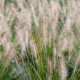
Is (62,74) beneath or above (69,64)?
above

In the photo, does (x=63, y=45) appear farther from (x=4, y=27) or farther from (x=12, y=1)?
(x=12, y=1)

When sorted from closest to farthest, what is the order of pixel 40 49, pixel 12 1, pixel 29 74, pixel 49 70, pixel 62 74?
pixel 62 74, pixel 49 70, pixel 29 74, pixel 40 49, pixel 12 1

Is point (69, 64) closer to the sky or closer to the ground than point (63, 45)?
closer to the ground

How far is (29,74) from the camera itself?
6.81 ft

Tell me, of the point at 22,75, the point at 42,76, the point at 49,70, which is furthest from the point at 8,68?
the point at 49,70

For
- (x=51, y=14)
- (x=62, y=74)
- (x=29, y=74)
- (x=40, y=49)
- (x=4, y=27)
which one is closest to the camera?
(x=62, y=74)

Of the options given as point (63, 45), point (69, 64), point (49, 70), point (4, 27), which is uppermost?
point (4, 27)

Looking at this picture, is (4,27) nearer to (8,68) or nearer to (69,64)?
(8,68)

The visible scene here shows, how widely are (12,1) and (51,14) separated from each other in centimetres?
272

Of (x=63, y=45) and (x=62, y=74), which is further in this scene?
(x=63, y=45)

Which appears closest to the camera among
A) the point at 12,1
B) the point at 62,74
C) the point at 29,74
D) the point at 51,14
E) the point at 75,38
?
the point at 62,74

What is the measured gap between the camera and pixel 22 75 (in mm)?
2156

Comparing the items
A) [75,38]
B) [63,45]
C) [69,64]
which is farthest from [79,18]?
[63,45]

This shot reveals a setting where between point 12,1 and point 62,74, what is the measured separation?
4.35 m
